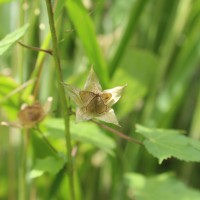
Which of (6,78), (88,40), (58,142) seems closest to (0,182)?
(58,142)

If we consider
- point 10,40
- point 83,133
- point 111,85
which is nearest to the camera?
point 10,40

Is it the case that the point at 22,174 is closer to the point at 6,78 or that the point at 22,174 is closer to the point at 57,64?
the point at 6,78

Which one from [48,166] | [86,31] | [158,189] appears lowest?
[158,189]

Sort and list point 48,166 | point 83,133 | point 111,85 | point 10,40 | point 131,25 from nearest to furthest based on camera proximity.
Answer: point 10,40 → point 48,166 → point 83,133 → point 131,25 → point 111,85

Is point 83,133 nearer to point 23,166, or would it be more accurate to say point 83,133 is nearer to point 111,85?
point 23,166

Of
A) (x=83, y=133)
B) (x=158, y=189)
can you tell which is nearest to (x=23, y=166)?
(x=83, y=133)

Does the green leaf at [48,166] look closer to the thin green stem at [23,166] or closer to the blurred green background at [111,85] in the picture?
the blurred green background at [111,85]

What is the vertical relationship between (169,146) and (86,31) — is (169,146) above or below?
below

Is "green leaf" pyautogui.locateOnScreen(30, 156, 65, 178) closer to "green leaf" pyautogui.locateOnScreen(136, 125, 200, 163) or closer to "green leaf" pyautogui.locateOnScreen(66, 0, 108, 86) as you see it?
"green leaf" pyautogui.locateOnScreen(136, 125, 200, 163)
